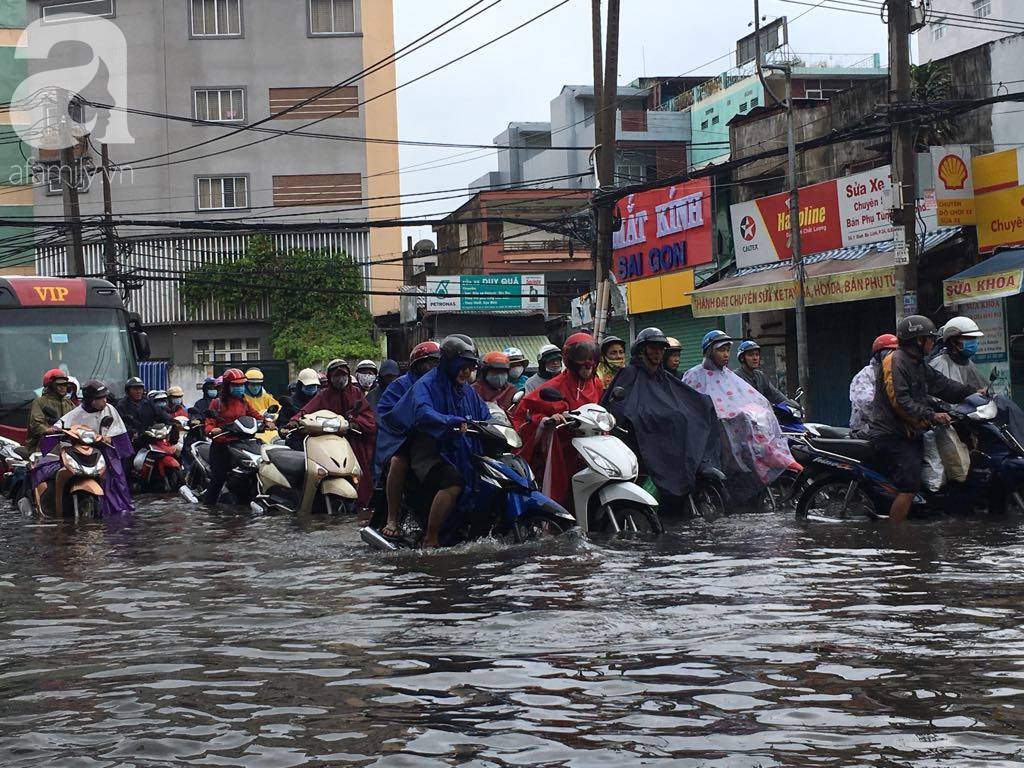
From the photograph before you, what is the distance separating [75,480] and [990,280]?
38.5 ft

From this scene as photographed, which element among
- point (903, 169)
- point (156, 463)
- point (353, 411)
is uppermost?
point (903, 169)

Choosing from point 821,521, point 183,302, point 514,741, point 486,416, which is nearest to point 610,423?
point 486,416

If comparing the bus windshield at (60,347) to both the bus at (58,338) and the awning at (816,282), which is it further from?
the awning at (816,282)

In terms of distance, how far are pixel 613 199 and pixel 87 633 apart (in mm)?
15712

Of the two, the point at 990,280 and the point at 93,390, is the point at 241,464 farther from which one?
the point at 990,280

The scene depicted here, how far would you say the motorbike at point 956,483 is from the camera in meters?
10.5

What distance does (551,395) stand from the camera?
10.3 metres

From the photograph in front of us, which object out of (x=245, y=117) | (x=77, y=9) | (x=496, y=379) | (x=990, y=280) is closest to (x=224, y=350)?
(x=245, y=117)

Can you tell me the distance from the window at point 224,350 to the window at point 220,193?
16.5ft

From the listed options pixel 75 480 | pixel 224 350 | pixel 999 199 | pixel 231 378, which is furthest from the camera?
pixel 224 350

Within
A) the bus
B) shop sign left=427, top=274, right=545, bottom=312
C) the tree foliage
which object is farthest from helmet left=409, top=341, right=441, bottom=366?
the tree foliage

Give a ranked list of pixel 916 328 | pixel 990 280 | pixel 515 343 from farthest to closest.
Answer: pixel 515 343
pixel 990 280
pixel 916 328

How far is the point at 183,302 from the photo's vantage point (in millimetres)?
43344

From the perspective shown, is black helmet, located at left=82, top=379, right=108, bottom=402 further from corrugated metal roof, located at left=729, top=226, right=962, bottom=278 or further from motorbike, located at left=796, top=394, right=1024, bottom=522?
corrugated metal roof, located at left=729, top=226, right=962, bottom=278
